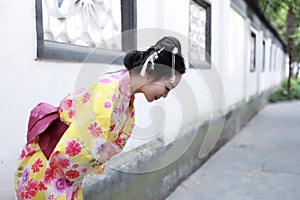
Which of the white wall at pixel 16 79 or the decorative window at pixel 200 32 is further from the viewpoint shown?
the decorative window at pixel 200 32

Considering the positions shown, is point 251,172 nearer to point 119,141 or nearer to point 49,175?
point 119,141

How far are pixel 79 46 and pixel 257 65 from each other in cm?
976

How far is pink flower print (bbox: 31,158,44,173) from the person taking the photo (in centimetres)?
150

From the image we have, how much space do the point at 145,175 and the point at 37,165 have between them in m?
2.06

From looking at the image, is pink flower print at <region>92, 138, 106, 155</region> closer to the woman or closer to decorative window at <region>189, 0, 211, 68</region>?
the woman

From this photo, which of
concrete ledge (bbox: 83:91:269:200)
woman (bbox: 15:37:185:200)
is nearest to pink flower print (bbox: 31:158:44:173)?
woman (bbox: 15:37:185:200)

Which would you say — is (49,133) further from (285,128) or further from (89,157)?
(285,128)

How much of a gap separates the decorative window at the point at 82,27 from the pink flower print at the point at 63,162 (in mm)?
885

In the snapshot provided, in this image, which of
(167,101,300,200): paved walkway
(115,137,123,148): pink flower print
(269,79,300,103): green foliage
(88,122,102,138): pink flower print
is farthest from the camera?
(269,79,300,103): green foliage

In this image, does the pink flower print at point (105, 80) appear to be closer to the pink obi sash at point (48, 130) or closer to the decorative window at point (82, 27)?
the pink obi sash at point (48, 130)

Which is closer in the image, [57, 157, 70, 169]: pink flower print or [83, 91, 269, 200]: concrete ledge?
[57, 157, 70, 169]: pink flower print

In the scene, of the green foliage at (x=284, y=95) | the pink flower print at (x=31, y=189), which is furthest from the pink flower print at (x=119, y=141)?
the green foliage at (x=284, y=95)

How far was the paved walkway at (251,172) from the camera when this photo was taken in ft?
13.4

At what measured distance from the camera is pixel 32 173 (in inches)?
59.2
